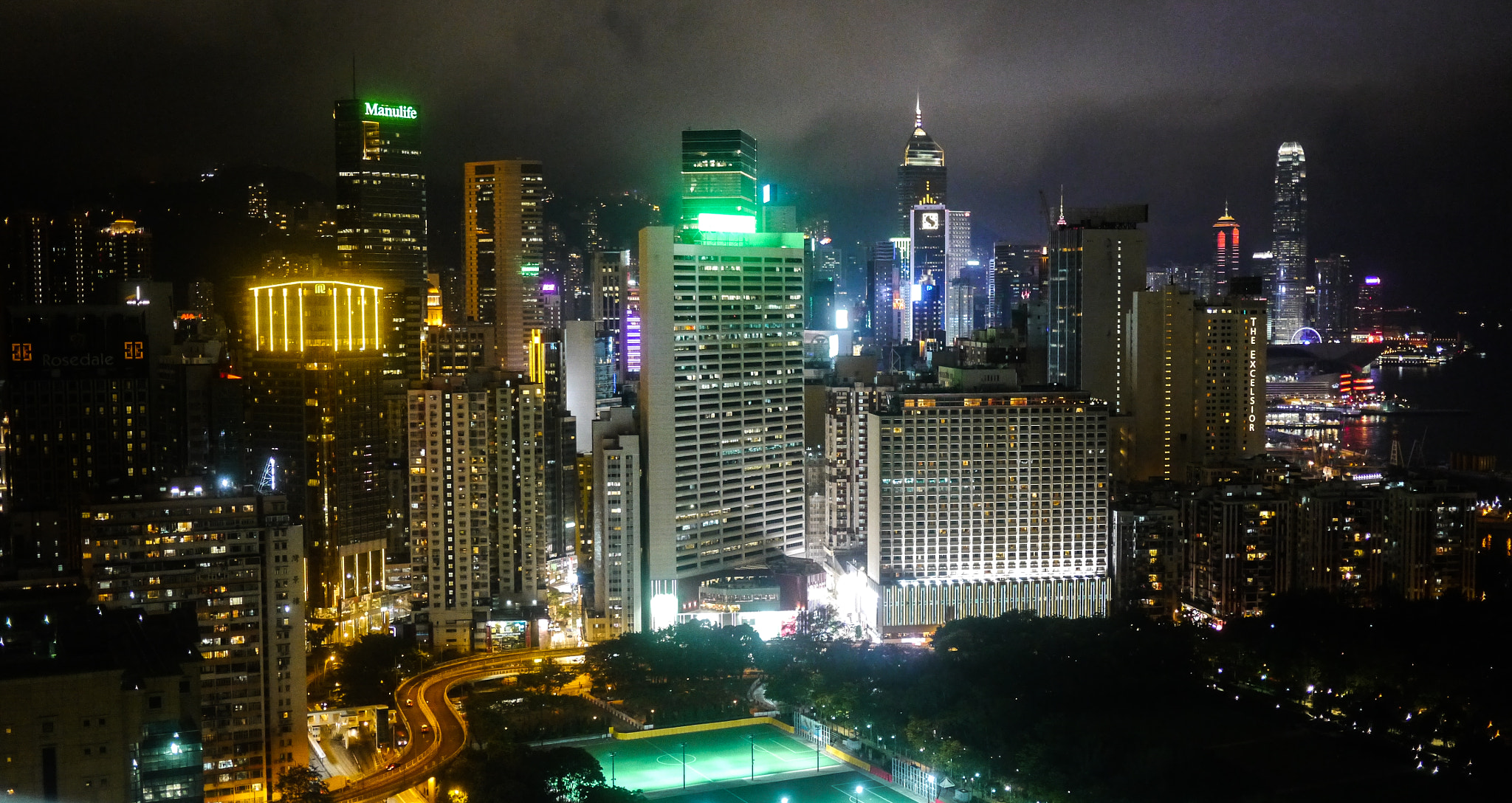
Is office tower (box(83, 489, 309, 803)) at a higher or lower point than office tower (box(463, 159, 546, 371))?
lower

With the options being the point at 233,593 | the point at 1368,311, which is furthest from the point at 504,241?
the point at 1368,311

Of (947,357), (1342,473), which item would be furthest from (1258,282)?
(947,357)

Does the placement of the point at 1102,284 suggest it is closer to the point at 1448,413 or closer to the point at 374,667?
the point at 1448,413

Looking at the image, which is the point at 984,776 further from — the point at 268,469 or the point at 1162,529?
the point at 268,469

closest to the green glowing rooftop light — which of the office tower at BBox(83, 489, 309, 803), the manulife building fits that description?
the manulife building

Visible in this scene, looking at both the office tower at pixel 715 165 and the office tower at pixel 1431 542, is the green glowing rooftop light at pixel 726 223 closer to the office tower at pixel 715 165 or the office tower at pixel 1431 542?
the office tower at pixel 715 165

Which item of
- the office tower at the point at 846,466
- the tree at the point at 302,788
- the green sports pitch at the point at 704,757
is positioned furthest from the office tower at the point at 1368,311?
the tree at the point at 302,788

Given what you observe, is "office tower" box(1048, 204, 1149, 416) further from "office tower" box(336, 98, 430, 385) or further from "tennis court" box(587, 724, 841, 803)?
"tennis court" box(587, 724, 841, 803)
